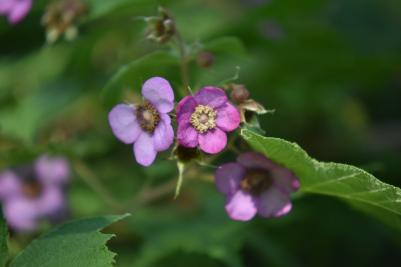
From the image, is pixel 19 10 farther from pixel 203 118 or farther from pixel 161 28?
pixel 203 118

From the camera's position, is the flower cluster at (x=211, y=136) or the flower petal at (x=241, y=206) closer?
the flower cluster at (x=211, y=136)

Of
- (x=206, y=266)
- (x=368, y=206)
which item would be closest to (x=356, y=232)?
(x=206, y=266)

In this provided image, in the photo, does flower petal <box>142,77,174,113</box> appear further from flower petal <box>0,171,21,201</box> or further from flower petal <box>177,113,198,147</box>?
flower petal <box>0,171,21,201</box>

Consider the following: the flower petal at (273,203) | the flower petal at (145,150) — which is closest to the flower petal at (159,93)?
the flower petal at (145,150)

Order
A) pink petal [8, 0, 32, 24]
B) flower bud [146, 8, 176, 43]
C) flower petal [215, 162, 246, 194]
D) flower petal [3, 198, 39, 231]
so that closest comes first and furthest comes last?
flower petal [215, 162, 246, 194] < flower bud [146, 8, 176, 43] < pink petal [8, 0, 32, 24] < flower petal [3, 198, 39, 231]

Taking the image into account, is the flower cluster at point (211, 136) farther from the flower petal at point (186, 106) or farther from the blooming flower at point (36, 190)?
the blooming flower at point (36, 190)

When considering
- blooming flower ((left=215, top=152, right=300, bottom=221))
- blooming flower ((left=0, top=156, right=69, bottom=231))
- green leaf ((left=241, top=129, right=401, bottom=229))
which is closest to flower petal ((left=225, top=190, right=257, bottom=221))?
blooming flower ((left=215, top=152, right=300, bottom=221))

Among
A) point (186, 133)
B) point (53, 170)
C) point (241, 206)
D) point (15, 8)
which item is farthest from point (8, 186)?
point (186, 133)
